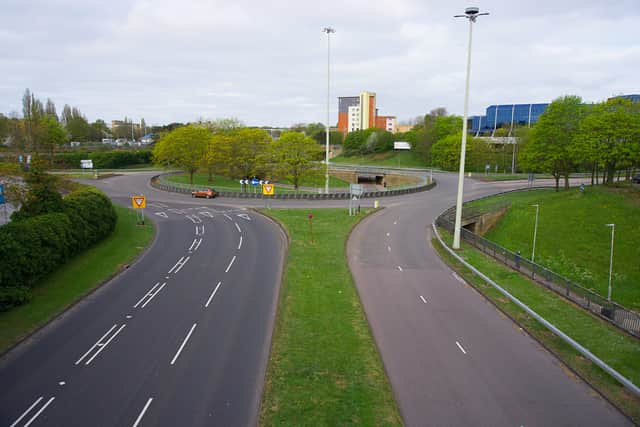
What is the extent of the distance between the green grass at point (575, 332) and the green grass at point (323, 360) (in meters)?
6.46

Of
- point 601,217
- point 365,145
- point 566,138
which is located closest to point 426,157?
point 365,145

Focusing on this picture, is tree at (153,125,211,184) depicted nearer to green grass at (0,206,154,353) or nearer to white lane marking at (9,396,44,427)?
green grass at (0,206,154,353)

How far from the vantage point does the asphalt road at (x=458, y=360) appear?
1148cm

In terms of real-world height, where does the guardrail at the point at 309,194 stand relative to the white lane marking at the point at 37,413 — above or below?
above

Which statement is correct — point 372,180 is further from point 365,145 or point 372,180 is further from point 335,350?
point 335,350

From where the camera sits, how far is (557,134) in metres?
47.4

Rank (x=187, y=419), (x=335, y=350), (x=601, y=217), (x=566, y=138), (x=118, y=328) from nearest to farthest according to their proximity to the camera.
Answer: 1. (x=187, y=419)
2. (x=335, y=350)
3. (x=118, y=328)
4. (x=601, y=217)
5. (x=566, y=138)

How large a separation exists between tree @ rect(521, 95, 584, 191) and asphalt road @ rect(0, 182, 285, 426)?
36.7 m

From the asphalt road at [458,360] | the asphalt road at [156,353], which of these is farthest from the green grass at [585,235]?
the asphalt road at [156,353]

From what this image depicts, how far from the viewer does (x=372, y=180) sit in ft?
325

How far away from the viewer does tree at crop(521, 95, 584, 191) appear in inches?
1865

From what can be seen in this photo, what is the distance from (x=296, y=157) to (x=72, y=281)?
39746mm

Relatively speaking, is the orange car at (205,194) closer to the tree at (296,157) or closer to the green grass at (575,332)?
the tree at (296,157)

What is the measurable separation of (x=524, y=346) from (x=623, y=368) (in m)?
2.94
